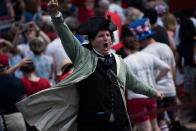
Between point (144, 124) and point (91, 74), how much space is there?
2744 millimetres

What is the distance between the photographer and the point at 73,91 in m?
4.93

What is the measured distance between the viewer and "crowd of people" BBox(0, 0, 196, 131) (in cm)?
489

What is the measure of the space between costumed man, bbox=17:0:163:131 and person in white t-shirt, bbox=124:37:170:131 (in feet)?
7.41

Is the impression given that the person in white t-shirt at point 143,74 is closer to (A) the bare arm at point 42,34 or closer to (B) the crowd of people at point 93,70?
(B) the crowd of people at point 93,70

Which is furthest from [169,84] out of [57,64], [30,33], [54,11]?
[54,11]

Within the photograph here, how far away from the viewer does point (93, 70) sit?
489 centimetres

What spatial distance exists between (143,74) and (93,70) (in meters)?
2.63

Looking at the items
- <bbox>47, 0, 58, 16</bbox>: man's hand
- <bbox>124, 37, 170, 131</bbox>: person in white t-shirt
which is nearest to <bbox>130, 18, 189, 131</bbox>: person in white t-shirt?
<bbox>124, 37, 170, 131</bbox>: person in white t-shirt

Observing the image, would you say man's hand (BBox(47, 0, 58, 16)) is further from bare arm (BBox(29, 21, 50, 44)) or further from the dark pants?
bare arm (BBox(29, 21, 50, 44))

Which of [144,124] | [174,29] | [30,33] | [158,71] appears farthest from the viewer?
[174,29]

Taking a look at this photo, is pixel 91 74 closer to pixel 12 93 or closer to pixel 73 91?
pixel 73 91

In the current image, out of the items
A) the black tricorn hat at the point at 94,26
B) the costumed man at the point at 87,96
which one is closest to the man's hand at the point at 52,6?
the costumed man at the point at 87,96

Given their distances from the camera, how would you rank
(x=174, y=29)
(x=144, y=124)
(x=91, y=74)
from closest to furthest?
1. (x=91, y=74)
2. (x=144, y=124)
3. (x=174, y=29)

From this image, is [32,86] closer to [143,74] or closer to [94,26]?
[143,74]
